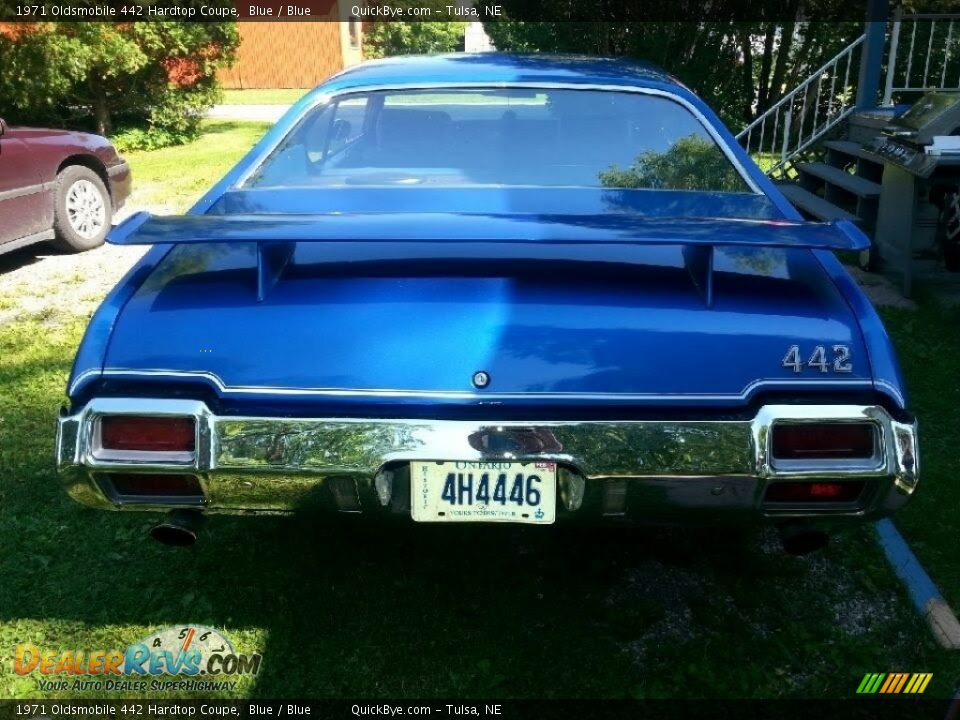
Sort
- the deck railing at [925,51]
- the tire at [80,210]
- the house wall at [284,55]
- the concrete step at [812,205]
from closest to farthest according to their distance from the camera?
the concrete step at [812,205] → the tire at [80,210] → the deck railing at [925,51] → the house wall at [284,55]

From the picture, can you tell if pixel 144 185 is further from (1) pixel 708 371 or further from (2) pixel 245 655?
(1) pixel 708 371

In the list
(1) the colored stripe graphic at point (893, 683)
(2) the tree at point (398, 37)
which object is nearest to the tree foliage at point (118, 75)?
(1) the colored stripe graphic at point (893, 683)

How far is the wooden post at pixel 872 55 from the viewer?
8078 mm

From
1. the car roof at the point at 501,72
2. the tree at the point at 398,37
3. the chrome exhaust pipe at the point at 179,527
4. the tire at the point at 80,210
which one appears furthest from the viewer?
the tree at the point at 398,37

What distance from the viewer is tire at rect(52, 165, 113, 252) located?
659cm

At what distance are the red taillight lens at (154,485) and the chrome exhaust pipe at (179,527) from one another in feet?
0.50

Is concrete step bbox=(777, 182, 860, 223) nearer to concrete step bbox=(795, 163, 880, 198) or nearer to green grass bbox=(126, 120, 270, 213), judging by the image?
concrete step bbox=(795, 163, 880, 198)

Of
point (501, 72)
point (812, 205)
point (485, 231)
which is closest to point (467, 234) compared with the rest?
point (485, 231)

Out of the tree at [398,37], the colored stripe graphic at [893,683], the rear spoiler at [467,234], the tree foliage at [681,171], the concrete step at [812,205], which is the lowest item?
the colored stripe graphic at [893,683]

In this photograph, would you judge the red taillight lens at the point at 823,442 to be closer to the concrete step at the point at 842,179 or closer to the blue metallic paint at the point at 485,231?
the blue metallic paint at the point at 485,231

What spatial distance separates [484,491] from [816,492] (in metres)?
0.79

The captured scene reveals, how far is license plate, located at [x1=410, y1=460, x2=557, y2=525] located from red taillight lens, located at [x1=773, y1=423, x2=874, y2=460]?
0.53 m

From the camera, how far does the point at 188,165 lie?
11.2m

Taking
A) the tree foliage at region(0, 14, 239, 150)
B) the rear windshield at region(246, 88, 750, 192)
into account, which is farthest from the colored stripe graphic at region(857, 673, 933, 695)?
the tree foliage at region(0, 14, 239, 150)
